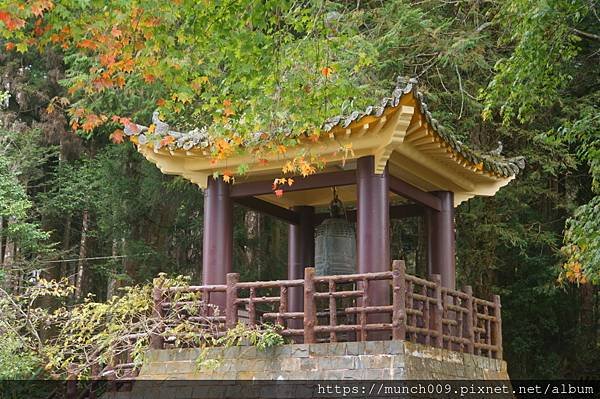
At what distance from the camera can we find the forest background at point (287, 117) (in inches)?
242

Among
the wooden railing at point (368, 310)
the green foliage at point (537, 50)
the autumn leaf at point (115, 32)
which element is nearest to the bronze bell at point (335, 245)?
the wooden railing at point (368, 310)

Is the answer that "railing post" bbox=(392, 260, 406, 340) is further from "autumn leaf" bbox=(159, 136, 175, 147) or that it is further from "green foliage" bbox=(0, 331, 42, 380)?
"green foliage" bbox=(0, 331, 42, 380)

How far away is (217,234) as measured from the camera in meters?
8.83

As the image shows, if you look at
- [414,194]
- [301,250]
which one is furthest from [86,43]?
[301,250]

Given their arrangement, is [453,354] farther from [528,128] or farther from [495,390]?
[528,128]

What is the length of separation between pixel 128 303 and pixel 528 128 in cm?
800

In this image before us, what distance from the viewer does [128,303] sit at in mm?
8469

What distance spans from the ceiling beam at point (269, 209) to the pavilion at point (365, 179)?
1 cm

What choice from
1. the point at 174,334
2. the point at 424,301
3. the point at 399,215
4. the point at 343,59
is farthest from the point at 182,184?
the point at 424,301

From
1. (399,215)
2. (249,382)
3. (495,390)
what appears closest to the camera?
(249,382)

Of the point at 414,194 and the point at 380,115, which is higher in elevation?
the point at 380,115

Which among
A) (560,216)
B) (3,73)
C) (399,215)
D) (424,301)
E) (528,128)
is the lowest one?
(424,301)

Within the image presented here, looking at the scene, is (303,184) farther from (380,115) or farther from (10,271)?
(10,271)

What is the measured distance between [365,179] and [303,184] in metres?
0.82
